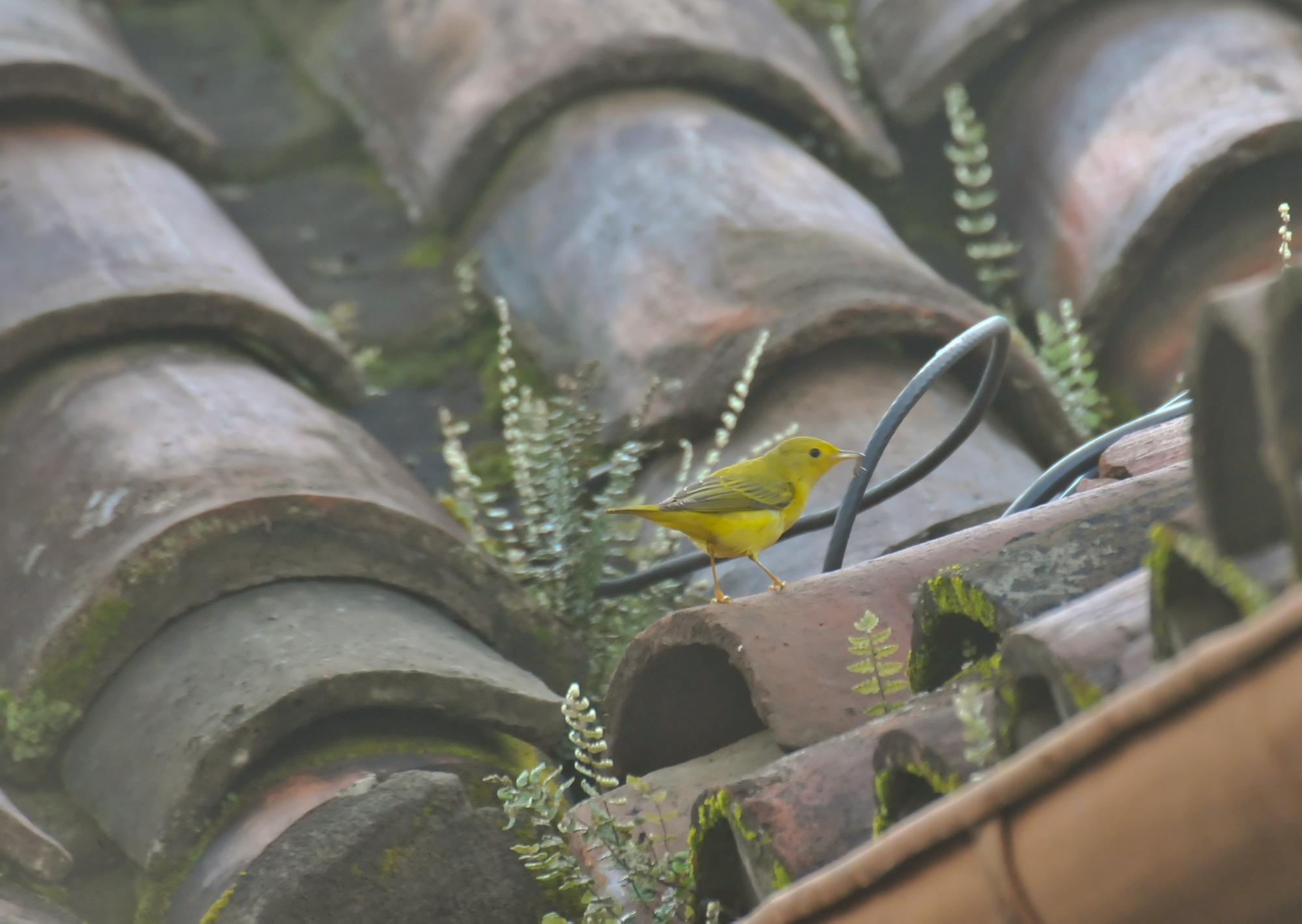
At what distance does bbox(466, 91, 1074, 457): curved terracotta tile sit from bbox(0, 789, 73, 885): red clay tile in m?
1.53

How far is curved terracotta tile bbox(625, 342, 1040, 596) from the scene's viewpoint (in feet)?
9.73

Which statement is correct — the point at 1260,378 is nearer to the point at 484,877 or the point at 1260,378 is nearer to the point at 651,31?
the point at 484,877

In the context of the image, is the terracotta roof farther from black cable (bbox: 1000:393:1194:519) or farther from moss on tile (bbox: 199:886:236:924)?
black cable (bbox: 1000:393:1194:519)

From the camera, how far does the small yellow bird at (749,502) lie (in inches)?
A: 105

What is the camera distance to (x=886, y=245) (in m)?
3.56

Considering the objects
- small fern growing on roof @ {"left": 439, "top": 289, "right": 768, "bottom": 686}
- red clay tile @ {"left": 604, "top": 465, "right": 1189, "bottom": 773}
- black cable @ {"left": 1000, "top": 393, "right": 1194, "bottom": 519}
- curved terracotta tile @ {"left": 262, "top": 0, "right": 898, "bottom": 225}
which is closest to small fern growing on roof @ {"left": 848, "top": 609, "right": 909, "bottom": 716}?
red clay tile @ {"left": 604, "top": 465, "right": 1189, "bottom": 773}

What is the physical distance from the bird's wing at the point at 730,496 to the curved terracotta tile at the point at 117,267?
104cm

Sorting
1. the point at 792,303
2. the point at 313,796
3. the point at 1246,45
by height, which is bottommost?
the point at 313,796

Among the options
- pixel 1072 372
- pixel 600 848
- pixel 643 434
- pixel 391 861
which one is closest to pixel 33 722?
pixel 391 861

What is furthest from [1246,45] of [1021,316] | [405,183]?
[405,183]

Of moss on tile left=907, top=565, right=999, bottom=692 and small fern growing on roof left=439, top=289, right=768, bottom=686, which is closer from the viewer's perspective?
moss on tile left=907, top=565, right=999, bottom=692

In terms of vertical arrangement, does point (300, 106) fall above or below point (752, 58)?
above

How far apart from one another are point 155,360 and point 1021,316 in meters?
2.22

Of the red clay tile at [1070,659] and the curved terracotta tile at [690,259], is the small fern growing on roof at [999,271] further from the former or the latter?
the red clay tile at [1070,659]
